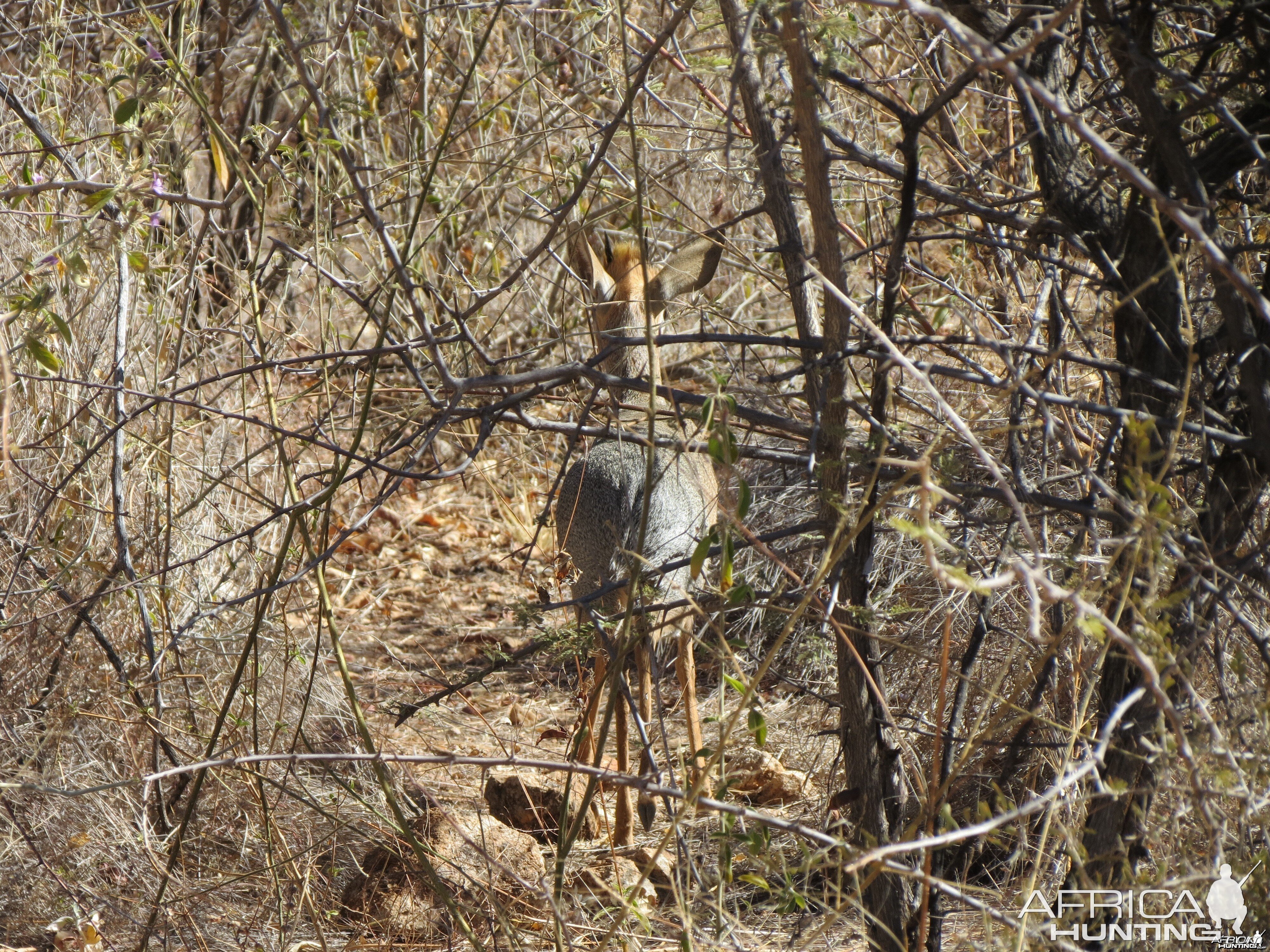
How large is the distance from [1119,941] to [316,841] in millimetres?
2191

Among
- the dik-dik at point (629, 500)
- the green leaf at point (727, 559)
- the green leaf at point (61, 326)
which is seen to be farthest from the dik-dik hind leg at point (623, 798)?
the green leaf at point (61, 326)

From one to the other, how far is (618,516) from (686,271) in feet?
2.76

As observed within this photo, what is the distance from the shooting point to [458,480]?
7.29 m

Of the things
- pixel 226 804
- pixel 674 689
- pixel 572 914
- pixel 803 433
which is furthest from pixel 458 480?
pixel 803 433

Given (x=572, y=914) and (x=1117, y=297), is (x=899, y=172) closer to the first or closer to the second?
(x=1117, y=297)

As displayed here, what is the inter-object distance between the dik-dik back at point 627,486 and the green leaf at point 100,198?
1.60m

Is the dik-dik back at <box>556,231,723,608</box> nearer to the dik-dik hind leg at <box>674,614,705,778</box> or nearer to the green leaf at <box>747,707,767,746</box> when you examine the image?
the dik-dik hind leg at <box>674,614,705,778</box>

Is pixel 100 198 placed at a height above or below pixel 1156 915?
above

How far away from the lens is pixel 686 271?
385cm

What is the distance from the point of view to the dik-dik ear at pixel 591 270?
3988 mm

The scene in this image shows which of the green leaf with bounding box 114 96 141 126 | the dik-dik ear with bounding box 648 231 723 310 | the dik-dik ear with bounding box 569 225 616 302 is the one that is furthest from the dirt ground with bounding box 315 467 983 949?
the green leaf with bounding box 114 96 141 126

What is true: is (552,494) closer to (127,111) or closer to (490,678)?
(127,111)

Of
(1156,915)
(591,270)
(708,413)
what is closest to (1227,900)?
(1156,915)

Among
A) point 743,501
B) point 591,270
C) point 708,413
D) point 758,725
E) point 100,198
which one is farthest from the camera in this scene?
point 591,270
